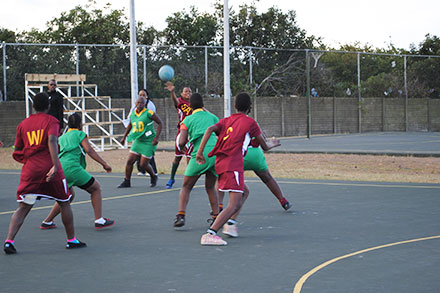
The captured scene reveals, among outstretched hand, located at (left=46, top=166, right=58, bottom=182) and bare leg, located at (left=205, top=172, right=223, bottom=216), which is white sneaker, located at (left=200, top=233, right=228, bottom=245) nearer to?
bare leg, located at (left=205, top=172, right=223, bottom=216)

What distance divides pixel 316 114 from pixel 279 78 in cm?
284

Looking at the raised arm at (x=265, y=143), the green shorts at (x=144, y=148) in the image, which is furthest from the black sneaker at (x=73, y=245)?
the green shorts at (x=144, y=148)

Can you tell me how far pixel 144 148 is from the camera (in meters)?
13.1

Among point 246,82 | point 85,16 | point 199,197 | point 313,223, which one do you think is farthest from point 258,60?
point 313,223

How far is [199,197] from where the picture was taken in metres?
11.9

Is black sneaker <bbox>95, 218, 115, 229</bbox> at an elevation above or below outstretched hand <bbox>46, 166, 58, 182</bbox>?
below

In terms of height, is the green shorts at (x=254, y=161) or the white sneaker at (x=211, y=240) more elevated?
the green shorts at (x=254, y=161)

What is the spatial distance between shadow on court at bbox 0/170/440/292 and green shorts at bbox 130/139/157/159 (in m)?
1.48

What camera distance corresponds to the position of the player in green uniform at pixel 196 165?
881 centimetres

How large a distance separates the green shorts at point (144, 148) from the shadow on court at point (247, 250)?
148 centimetres

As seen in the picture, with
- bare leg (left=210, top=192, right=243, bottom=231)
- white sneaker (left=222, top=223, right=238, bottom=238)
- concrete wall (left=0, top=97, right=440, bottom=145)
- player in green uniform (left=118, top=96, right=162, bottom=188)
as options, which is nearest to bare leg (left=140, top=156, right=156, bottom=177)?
player in green uniform (left=118, top=96, right=162, bottom=188)

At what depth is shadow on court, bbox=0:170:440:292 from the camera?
20.0 feet

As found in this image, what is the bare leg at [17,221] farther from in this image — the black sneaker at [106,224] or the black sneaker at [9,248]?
the black sneaker at [106,224]

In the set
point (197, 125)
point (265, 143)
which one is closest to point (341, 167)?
point (197, 125)
